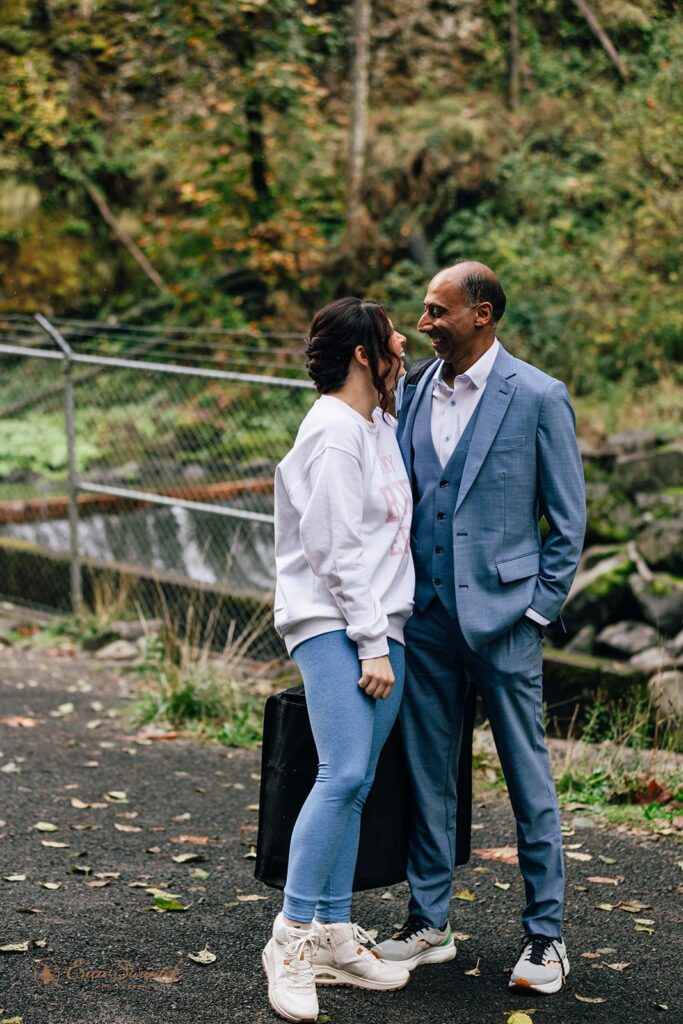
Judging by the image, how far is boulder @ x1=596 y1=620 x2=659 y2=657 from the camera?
8758mm

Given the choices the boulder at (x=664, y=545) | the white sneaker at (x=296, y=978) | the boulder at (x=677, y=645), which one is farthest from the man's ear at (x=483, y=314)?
the boulder at (x=664, y=545)

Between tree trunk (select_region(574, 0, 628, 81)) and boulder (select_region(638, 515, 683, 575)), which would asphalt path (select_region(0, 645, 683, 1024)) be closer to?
boulder (select_region(638, 515, 683, 575))

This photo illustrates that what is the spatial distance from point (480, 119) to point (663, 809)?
13784mm

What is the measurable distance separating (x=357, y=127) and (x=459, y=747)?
13879 millimetres

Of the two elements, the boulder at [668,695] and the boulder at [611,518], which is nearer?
the boulder at [668,695]

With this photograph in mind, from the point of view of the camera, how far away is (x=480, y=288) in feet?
11.8

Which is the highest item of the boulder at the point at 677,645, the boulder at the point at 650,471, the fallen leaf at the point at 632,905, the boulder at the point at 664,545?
the boulder at the point at 650,471

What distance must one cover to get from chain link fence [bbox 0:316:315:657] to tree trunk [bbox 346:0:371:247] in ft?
16.6

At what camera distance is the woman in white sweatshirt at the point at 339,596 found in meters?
3.37

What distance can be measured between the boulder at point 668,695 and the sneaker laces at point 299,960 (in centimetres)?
318

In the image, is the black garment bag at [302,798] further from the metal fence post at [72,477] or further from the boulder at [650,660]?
the metal fence post at [72,477]

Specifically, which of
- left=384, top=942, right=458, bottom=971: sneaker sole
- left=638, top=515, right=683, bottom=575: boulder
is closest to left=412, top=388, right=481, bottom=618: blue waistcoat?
left=384, top=942, right=458, bottom=971: sneaker sole

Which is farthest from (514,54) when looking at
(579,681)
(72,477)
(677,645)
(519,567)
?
(519,567)

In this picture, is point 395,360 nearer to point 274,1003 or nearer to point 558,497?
point 558,497
